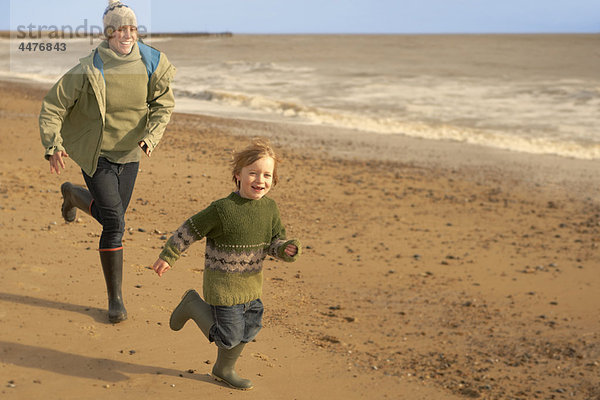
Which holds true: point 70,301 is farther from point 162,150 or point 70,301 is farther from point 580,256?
point 162,150

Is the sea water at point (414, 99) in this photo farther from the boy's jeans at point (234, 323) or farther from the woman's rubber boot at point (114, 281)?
the boy's jeans at point (234, 323)

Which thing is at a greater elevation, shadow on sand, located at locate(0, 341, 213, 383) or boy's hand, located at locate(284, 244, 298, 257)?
boy's hand, located at locate(284, 244, 298, 257)

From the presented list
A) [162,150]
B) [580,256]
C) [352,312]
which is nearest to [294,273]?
[352,312]

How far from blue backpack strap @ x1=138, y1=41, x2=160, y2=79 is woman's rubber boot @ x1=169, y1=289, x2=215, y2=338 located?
1698mm

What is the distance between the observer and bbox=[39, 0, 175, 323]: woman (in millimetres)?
4570

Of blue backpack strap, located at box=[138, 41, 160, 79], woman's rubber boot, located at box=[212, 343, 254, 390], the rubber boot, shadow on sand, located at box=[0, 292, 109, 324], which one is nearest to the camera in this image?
woman's rubber boot, located at box=[212, 343, 254, 390]

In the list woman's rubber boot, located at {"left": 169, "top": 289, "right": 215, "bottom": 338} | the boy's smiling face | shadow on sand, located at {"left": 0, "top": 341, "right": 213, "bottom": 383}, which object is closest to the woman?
shadow on sand, located at {"left": 0, "top": 341, "right": 213, "bottom": 383}

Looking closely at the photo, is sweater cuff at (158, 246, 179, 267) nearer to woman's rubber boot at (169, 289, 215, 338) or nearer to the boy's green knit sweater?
the boy's green knit sweater

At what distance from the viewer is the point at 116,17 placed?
177 inches

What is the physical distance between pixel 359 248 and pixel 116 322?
13.1ft

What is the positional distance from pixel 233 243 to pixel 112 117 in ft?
5.25

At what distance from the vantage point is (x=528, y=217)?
10.3 meters

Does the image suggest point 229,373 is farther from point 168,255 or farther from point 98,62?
point 98,62

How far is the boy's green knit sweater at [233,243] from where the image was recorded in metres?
3.65
